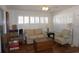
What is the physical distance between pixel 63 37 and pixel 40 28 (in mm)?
502

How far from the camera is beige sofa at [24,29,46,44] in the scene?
88.9 inches

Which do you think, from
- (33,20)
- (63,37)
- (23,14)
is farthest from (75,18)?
(23,14)

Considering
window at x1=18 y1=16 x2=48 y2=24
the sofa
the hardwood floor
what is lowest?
the hardwood floor

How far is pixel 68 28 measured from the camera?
2.23 meters

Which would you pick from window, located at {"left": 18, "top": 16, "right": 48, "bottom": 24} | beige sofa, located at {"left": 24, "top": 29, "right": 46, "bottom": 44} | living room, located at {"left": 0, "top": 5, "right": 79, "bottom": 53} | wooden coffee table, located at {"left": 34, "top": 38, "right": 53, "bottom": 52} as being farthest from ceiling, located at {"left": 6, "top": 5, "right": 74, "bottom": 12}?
wooden coffee table, located at {"left": 34, "top": 38, "right": 53, "bottom": 52}

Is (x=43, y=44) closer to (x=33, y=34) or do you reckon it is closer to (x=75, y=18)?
(x=33, y=34)

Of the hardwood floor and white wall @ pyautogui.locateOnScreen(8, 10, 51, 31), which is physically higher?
white wall @ pyautogui.locateOnScreen(8, 10, 51, 31)

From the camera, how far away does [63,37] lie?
7.54 ft

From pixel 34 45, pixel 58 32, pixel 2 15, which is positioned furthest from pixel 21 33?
pixel 58 32

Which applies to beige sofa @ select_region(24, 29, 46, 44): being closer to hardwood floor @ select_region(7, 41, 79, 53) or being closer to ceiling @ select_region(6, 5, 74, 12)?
hardwood floor @ select_region(7, 41, 79, 53)

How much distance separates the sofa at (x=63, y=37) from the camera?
2254 millimetres

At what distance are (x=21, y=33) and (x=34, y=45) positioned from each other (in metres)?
0.35
